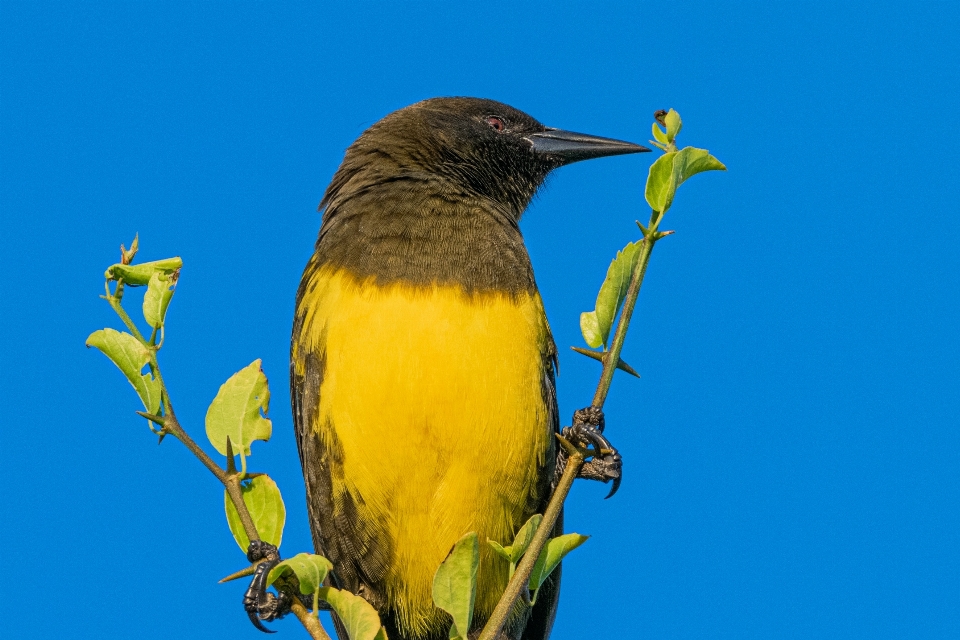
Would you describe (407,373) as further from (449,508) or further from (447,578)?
(447,578)

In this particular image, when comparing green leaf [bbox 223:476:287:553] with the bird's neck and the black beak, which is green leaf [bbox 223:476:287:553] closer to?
the bird's neck

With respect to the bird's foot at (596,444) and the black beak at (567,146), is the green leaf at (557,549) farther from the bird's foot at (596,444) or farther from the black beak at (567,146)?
the black beak at (567,146)

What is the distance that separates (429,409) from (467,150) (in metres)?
1.49

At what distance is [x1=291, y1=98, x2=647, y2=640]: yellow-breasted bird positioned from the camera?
4.01 meters

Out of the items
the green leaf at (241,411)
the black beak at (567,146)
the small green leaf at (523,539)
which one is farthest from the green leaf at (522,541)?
the black beak at (567,146)

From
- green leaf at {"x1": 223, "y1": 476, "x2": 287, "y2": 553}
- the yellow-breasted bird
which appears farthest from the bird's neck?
green leaf at {"x1": 223, "y1": 476, "x2": 287, "y2": 553}

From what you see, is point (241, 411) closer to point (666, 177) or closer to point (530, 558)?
point (530, 558)

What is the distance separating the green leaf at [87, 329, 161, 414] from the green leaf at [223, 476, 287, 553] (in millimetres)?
403

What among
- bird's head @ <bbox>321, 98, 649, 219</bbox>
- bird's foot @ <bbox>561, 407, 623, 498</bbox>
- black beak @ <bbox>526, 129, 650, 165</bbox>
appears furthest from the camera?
black beak @ <bbox>526, 129, 650, 165</bbox>

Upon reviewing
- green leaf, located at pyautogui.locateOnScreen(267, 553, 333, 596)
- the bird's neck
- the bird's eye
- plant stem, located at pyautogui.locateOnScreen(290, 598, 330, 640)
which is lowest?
plant stem, located at pyautogui.locateOnScreen(290, 598, 330, 640)

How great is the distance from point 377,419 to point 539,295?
2.85 ft

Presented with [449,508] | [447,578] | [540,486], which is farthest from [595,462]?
[447,578]

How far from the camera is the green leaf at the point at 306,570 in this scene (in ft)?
10.0

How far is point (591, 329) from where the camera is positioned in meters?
3.36
